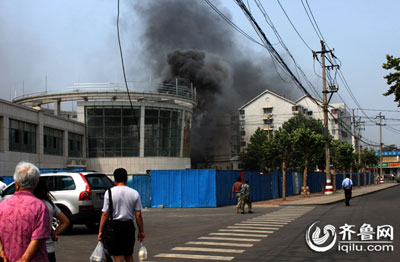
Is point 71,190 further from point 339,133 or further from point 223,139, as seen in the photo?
point 339,133

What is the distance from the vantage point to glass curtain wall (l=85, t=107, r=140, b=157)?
50.0 metres

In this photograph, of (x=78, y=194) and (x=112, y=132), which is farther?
(x=112, y=132)

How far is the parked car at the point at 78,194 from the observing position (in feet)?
40.1

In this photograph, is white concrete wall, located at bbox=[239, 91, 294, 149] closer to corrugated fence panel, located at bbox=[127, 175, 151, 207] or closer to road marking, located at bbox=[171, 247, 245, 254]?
corrugated fence panel, located at bbox=[127, 175, 151, 207]

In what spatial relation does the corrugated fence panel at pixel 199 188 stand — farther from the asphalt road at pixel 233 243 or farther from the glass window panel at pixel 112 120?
the glass window panel at pixel 112 120

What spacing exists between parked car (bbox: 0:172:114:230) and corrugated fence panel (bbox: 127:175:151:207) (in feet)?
40.3

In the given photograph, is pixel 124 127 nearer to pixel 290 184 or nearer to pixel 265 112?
pixel 290 184

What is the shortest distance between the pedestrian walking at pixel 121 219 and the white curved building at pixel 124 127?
4257 cm

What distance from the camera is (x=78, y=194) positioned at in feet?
40.4

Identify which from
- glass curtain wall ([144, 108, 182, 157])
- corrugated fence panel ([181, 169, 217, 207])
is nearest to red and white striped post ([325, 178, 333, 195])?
corrugated fence panel ([181, 169, 217, 207])

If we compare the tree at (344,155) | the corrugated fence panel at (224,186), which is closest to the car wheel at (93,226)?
the corrugated fence panel at (224,186)

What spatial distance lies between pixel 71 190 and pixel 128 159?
127 feet

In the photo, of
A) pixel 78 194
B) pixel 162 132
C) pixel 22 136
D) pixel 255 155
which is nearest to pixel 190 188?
pixel 78 194

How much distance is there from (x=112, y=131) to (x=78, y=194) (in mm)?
38652
